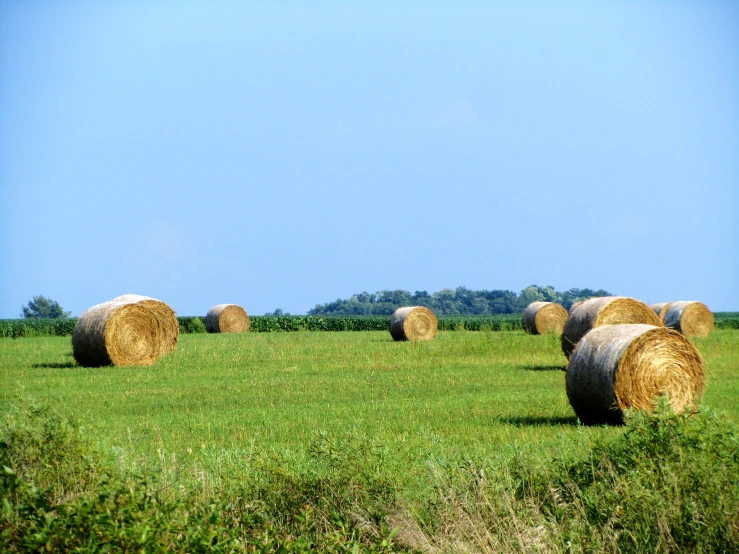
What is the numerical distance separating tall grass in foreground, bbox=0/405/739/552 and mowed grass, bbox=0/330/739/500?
250 mm

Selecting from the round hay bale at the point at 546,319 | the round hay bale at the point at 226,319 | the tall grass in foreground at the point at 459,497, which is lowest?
the tall grass in foreground at the point at 459,497

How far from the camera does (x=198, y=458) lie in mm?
9414

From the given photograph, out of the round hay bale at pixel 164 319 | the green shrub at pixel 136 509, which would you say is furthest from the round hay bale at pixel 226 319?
the green shrub at pixel 136 509

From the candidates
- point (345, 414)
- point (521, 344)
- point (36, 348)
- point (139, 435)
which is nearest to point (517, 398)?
point (345, 414)

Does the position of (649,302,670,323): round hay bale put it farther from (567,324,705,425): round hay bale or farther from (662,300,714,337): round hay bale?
(567,324,705,425): round hay bale

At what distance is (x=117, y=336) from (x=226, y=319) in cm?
2187

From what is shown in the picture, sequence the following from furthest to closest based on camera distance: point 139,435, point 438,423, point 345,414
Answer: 1. point 345,414
2. point 438,423
3. point 139,435

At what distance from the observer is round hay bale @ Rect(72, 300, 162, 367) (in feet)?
73.4

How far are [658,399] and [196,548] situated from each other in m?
4.58

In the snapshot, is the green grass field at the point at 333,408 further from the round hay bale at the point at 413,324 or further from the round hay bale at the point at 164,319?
the round hay bale at the point at 413,324

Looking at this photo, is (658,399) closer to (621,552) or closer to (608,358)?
(621,552)

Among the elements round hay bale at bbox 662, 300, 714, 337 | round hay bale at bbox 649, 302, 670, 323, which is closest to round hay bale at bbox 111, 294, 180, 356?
round hay bale at bbox 662, 300, 714, 337

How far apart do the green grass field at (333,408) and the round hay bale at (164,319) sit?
1.02 meters

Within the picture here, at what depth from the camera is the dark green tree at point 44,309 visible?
338 ft
